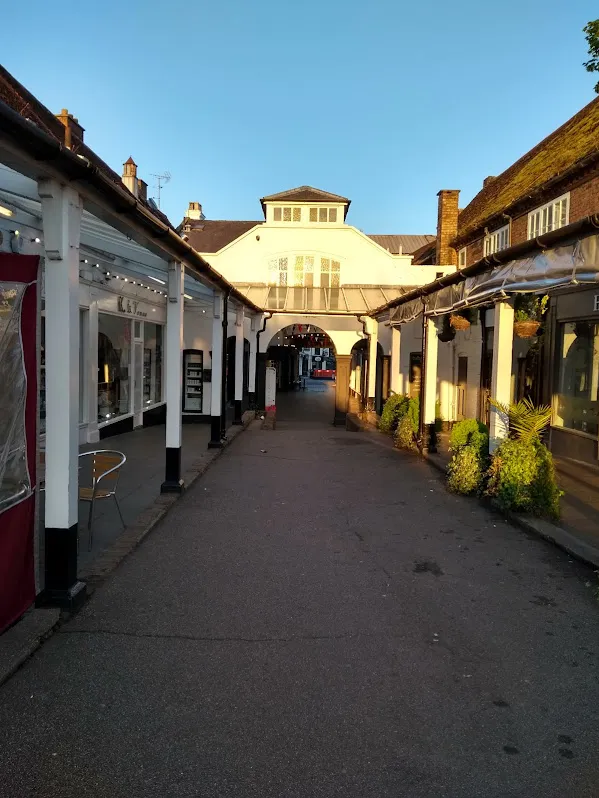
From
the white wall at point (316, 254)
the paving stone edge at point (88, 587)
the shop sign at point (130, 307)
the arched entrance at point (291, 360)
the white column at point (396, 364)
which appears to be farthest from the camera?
the white wall at point (316, 254)

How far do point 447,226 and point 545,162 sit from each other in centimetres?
513

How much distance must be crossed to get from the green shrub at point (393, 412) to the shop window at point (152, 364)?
20.4 feet

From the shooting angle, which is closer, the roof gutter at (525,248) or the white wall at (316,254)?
the roof gutter at (525,248)

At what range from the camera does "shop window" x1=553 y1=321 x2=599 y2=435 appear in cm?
1095

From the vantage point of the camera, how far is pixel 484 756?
275 cm

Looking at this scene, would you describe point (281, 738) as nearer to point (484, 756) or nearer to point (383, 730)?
point (383, 730)

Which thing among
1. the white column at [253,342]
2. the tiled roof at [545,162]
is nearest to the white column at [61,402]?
the tiled roof at [545,162]

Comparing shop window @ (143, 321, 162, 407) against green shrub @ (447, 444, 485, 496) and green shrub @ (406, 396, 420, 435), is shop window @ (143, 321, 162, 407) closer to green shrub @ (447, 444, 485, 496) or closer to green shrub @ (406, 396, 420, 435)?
green shrub @ (406, 396, 420, 435)

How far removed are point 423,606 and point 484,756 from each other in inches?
67.9

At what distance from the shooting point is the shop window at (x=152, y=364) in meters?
15.6

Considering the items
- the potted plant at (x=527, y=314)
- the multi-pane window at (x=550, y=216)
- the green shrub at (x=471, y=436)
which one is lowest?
the green shrub at (x=471, y=436)

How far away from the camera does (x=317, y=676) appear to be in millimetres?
3418

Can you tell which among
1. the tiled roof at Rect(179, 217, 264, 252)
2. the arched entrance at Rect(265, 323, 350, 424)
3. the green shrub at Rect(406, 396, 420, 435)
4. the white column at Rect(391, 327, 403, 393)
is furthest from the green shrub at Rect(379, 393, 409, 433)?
the tiled roof at Rect(179, 217, 264, 252)

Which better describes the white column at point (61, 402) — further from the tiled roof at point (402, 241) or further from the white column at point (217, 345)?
the tiled roof at point (402, 241)
